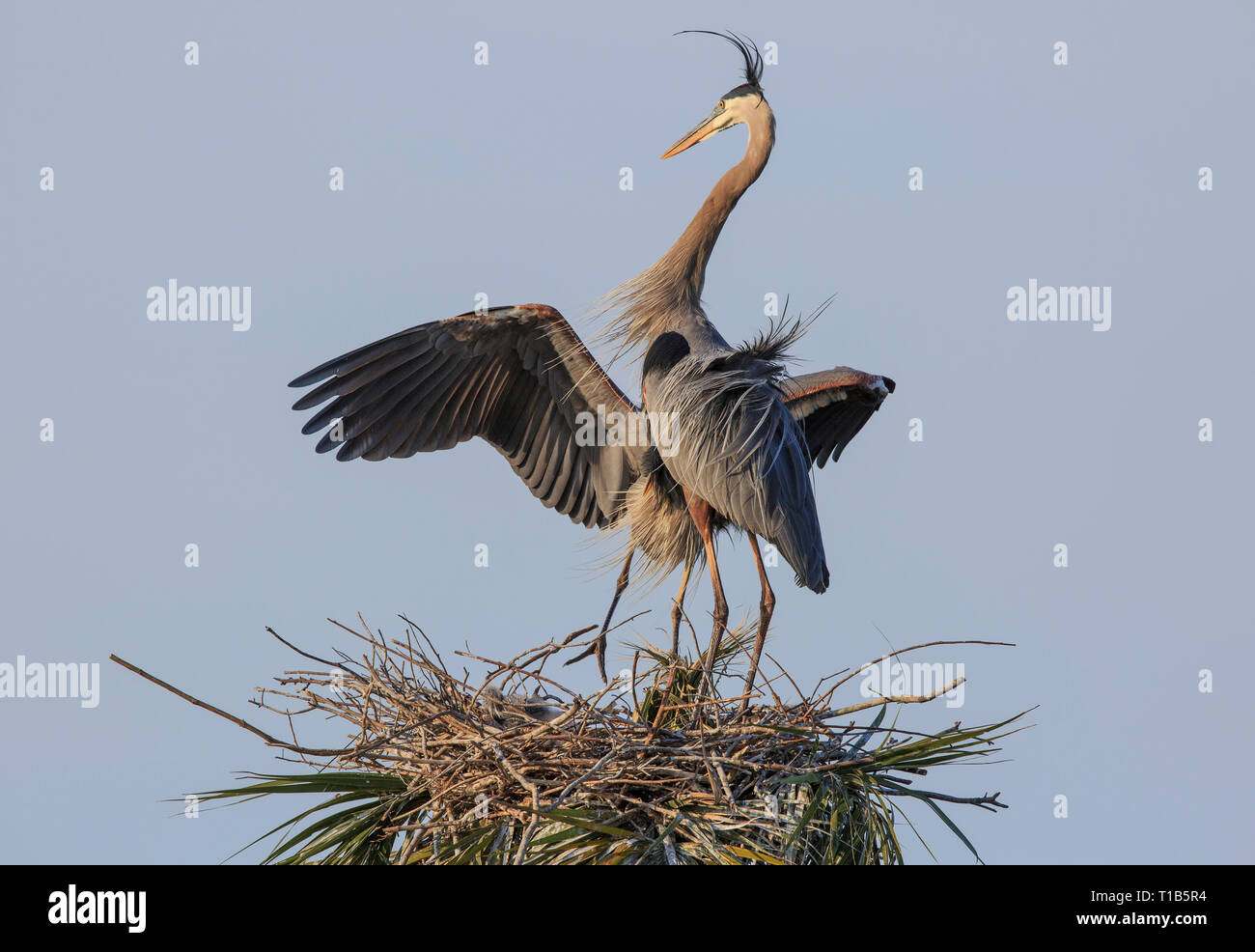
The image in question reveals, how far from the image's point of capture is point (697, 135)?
9711 millimetres

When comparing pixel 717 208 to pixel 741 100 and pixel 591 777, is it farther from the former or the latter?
pixel 591 777

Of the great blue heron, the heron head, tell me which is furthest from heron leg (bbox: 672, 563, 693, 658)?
the heron head

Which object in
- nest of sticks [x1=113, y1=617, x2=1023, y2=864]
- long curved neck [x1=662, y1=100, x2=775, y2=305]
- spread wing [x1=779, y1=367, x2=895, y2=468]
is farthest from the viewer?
long curved neck [x1=662, y1=100, x2=775, y2=305]

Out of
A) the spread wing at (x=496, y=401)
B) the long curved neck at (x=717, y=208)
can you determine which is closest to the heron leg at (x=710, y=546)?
the spread wing at (x=496, y=401)

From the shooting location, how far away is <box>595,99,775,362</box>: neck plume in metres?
8.83

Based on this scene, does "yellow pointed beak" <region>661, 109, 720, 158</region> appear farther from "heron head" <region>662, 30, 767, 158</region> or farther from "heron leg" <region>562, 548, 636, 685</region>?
"heron leg" <region>562, 548, 636, 685</region>

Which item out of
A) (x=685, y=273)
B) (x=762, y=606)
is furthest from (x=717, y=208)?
(x=762, y=606)

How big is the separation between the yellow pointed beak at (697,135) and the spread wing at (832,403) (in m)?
2.04

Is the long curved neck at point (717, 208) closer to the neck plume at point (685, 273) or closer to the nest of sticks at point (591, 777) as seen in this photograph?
the neck plume at point (685, 273)

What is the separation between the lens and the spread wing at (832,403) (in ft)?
27.3

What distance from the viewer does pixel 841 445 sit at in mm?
8953
